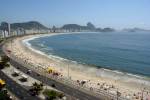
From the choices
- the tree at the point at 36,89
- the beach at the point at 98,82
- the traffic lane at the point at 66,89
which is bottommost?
the beach at the point at 98,82

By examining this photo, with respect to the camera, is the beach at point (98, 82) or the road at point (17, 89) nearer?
the road at point (17, 89)

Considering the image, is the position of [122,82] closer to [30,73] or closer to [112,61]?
[30,73]

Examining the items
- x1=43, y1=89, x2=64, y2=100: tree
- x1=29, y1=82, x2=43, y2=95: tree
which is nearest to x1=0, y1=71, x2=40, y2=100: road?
x1=29, y1=82, x2=43, y2=95: tree

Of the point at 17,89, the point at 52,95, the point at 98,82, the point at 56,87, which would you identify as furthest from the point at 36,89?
the point at 98,82

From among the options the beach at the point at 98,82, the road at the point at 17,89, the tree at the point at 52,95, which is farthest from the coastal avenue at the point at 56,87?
the beach at the point at 98,82

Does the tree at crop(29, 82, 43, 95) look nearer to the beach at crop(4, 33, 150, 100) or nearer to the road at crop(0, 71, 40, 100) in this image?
the road at crop(0, 71, 40, 100)

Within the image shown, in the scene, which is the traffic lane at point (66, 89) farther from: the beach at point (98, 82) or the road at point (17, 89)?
the road at point (17, 89)

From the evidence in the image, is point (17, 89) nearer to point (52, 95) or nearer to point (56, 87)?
point (56, 87)

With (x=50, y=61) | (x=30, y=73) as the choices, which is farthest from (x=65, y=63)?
(x=30, y=73)
